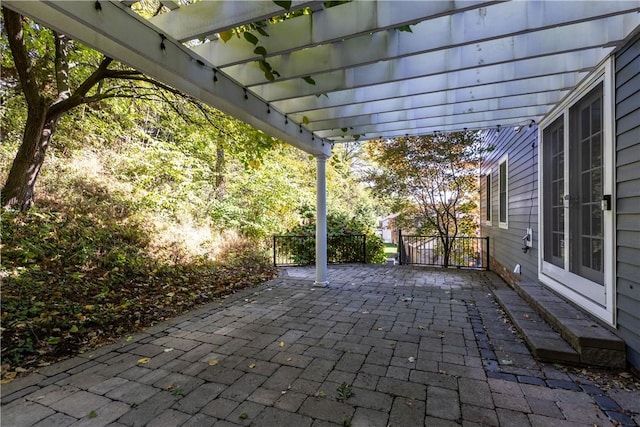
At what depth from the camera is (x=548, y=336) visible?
2.77 m

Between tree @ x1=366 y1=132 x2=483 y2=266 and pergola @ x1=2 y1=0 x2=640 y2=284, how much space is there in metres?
3.65

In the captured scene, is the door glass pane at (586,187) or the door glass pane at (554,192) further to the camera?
the door glass pane at (554,192)

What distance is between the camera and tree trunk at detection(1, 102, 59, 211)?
185 inches

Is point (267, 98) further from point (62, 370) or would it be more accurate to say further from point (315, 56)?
point (62, 370)

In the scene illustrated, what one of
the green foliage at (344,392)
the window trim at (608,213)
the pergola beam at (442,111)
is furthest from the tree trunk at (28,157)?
the window trim at (608,213)

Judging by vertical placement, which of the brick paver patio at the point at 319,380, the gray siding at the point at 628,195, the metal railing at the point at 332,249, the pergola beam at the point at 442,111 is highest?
the pergola beam at the point at 442,111

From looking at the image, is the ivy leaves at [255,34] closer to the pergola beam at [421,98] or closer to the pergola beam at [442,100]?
the pergola beam at [421,98]

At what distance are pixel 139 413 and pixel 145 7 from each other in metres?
5.34

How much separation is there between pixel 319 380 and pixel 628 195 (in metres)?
2.68

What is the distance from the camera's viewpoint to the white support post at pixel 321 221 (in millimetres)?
5309

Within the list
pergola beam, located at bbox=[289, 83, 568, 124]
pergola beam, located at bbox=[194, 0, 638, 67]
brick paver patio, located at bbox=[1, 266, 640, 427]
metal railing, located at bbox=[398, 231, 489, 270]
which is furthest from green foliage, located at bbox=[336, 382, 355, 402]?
metal railing, located at bbox=[398, 231, 489, 270]

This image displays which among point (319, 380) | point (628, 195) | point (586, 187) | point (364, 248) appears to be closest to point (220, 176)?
point (364, 248)

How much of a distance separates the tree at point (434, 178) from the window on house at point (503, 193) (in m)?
1.35

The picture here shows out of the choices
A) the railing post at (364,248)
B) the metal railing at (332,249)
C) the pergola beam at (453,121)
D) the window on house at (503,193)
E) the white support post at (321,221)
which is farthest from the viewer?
the metal railing at (332,249)
